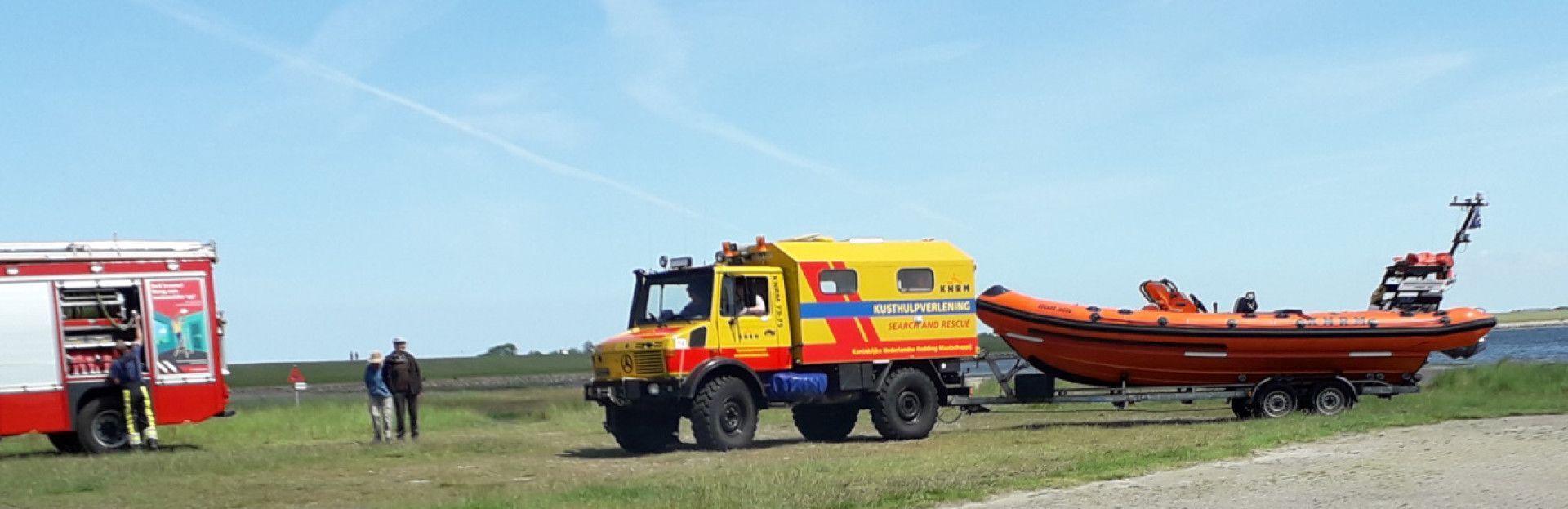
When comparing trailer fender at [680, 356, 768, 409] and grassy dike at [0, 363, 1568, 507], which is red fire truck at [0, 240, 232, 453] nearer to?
grassy dike at [0, 363, 1568, 507]

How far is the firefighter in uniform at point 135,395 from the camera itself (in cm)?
2067

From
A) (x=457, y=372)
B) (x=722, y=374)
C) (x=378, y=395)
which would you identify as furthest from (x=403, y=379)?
(x=457, y=372)

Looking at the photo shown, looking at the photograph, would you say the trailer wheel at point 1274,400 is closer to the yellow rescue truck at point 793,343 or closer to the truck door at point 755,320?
the yellow rescue truck at point 793,343

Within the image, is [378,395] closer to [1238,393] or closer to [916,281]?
[916,281]

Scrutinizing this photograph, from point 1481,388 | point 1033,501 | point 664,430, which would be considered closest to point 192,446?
point 664,430

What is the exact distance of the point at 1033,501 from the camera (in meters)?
12.2

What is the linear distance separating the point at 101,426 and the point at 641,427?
7.25m

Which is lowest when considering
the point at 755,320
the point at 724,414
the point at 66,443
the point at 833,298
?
the point at 724,414

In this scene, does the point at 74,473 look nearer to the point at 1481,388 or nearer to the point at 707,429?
the point at 707,429

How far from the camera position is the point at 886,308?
20.6m

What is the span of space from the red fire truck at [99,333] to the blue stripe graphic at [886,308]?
836cm

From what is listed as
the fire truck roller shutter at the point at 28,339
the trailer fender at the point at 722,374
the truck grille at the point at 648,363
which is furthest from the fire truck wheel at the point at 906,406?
the fire truck roller shutter at the point at 28,339

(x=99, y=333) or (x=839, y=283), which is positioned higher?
(x=99, y=333)

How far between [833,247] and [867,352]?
1.40 meters
